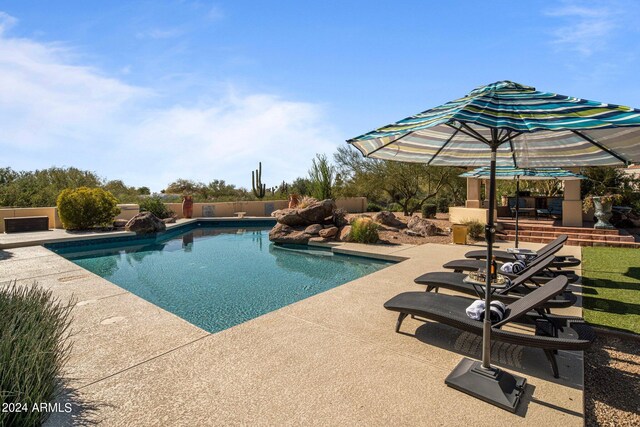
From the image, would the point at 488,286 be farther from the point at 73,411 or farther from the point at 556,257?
the point at 556,257

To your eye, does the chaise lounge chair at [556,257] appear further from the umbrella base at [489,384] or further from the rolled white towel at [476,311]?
the umbrella base at [489,384]

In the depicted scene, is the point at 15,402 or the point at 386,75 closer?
the point at 15,402

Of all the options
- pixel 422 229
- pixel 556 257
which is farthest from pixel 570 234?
pixel 556 257

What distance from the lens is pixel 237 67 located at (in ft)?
32.5

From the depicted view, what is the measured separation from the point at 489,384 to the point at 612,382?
1451 millimetres

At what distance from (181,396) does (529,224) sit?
13.3 meters

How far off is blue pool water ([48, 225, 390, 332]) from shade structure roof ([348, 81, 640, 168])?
373cm

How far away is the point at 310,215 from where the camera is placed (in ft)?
45.0

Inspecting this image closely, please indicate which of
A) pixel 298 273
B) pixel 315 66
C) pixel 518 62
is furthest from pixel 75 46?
pixel 518 62

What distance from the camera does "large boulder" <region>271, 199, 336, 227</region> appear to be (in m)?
13.7

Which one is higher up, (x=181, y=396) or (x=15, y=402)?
(x=15, y=402)

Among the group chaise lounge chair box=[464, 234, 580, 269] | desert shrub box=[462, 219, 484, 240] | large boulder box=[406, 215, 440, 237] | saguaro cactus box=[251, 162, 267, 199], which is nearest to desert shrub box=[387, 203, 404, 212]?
large boulder box=[406, 215, 440, 237]

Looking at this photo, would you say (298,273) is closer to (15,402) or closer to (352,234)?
(352,234)

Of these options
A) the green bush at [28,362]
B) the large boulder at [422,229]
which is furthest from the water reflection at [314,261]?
the green bush at [28,362]
